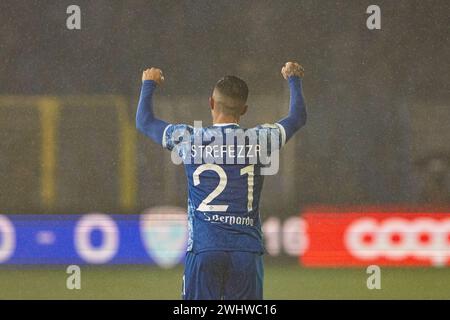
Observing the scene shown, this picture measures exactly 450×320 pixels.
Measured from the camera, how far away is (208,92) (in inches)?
572

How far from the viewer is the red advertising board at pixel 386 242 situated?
12.6 meters

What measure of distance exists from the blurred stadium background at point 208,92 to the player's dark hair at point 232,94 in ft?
24.2

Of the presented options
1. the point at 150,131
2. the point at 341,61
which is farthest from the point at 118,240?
the point at 150,131

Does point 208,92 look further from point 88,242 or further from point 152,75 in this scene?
point 152,75

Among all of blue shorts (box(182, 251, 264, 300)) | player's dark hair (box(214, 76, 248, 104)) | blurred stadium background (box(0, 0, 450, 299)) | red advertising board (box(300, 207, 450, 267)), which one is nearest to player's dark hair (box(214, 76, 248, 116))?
player's dark hair (box(214, 76, 248, 104))

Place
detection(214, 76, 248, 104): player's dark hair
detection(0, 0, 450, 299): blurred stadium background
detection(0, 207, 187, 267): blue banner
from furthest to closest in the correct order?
detection(0, 0, 450, 299): blurred stadium background, detection(0, 207, 187, 267): blue banner, detection(214, 76, 248, 104): player's dark hair

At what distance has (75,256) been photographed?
12.7m

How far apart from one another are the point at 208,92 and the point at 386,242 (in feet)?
11.0

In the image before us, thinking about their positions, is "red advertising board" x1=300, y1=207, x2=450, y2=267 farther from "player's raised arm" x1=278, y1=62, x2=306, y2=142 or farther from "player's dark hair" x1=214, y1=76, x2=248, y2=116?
"player's dark hair" x1=214, y1=76, x2=248, y2=116

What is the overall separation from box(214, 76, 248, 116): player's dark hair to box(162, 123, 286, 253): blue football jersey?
8 centimetres

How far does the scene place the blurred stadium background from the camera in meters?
14.1

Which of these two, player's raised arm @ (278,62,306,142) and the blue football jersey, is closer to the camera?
the blue football jersey

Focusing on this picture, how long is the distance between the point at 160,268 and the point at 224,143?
7179 mm

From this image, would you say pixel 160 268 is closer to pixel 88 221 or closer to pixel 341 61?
pixel 88 221
